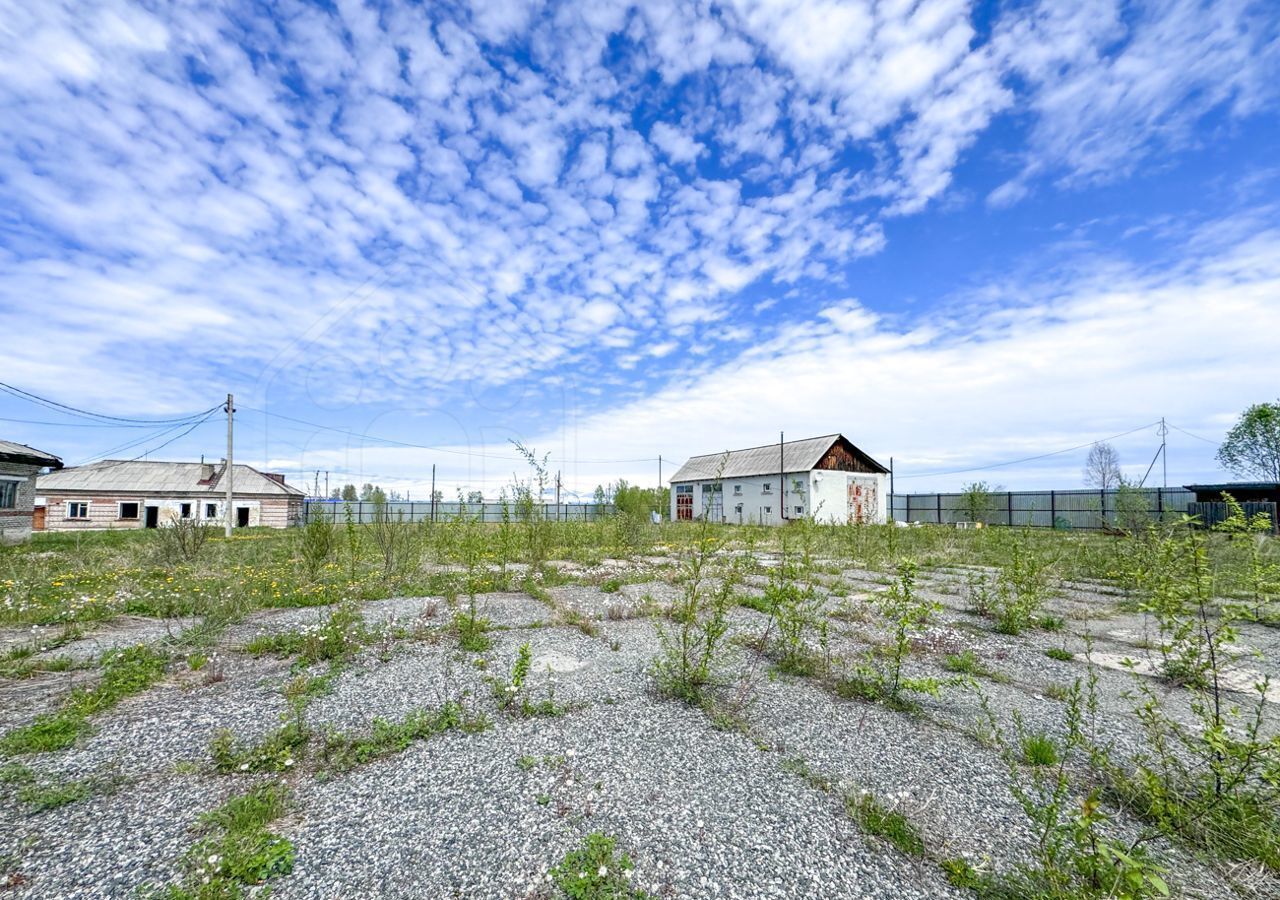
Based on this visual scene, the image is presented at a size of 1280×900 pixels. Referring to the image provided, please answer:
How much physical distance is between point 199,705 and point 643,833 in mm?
3043

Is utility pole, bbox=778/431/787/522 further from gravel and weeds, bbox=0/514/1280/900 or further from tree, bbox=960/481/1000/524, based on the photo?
gravel and weeds, bbox=0/514/1280/900

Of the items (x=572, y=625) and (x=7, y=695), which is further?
(x=572, y=625)

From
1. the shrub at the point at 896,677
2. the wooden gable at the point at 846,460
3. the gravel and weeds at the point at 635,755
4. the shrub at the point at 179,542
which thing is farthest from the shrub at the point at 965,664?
the wooden gable at the point at 846,460

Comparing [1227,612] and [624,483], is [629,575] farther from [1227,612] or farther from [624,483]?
[624,483]

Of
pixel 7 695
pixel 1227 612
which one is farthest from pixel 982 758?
pixel 7 695

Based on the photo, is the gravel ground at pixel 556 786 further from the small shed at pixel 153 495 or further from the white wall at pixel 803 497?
the small shed at pixel 153 495

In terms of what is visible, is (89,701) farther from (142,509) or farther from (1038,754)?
(142,509)

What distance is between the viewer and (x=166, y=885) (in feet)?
5.90

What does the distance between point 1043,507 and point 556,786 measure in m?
29.2

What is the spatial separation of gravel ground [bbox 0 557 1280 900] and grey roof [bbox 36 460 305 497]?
31867 mm

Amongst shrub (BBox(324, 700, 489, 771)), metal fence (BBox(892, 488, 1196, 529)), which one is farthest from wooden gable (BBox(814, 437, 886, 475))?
shrub (BBox(324, 700, 489, 771))

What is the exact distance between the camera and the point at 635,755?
8.79ft

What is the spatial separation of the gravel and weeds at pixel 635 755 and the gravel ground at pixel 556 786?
0.01m

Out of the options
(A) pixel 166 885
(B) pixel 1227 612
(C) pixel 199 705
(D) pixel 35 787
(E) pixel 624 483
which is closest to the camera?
(A) pixel 166 885
